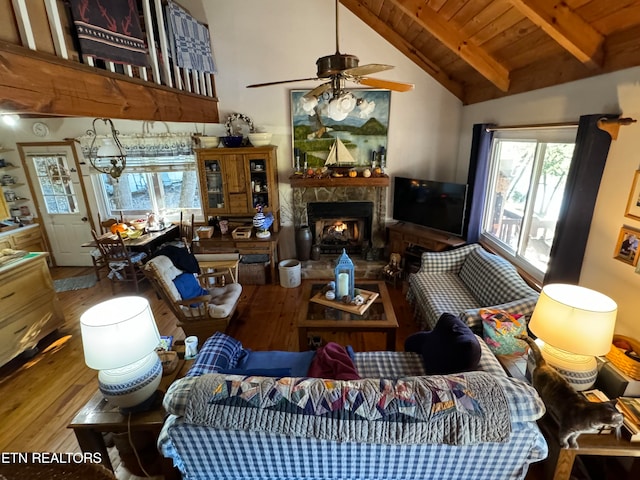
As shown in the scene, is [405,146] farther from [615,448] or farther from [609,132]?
[615,448]

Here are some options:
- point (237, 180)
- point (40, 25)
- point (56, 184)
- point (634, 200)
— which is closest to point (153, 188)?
point (56, 184)

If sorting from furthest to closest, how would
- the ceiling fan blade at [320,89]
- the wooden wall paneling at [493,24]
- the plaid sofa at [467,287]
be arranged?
1. the plaid sofa at [467,287]
2. the wooden wall paneling at [493,24]
3. the ceiling fan blade at [320,89]

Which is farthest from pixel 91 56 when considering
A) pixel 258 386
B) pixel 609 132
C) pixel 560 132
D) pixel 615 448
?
pixel 615 448

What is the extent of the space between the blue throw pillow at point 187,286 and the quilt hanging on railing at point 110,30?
194cm

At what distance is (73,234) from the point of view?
5246mm

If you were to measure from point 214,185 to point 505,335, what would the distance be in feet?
12.9

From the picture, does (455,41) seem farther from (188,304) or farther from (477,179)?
(188,304)

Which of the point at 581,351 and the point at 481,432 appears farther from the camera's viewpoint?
the point at 581,351

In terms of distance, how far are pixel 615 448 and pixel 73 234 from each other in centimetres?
677

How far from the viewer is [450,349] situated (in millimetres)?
1909

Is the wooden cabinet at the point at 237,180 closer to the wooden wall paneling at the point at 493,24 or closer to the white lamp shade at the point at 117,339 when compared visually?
the wooden wall paneling at the point at 493,24

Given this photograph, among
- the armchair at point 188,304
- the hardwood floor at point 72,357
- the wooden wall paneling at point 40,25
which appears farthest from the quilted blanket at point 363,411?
the wooden wall paneling at point 40,25

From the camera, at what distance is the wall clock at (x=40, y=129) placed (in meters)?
4.80

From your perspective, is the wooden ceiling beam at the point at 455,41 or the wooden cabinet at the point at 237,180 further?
the wooden cabinet at the point at 237,180
